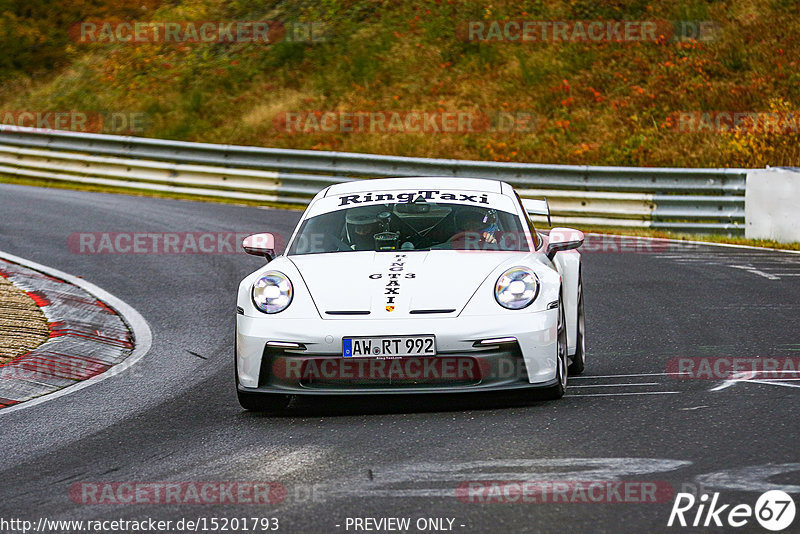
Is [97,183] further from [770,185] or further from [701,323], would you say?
[701,323]

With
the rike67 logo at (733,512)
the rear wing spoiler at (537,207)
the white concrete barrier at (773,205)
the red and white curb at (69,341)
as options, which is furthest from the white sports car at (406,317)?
the white concrete barrier at (773,205)

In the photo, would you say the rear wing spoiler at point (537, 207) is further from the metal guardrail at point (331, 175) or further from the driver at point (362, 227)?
the metal guardrail at point (331, 175)

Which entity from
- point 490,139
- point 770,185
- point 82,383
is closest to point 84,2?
point 490,139

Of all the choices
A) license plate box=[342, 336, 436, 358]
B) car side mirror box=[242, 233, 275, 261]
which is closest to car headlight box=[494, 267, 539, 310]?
license plate box=[342, 336, 436, 358]

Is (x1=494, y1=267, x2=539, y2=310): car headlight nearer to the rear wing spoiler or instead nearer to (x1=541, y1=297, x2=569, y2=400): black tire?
(x1=541, y1=297, x2=569, y2=400): black tire

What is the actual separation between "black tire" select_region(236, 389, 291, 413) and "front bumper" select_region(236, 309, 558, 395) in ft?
0.59

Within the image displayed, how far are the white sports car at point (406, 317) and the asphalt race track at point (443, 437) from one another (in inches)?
8.8

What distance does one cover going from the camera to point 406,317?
6.21 meters

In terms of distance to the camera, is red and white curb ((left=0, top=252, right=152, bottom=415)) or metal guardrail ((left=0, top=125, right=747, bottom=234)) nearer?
red and white curb ((left=0, top=252, right=152, bottom=415))

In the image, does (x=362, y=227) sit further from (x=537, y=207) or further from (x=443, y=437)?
(x=443, y=437)

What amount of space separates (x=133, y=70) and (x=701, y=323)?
81.1 feet

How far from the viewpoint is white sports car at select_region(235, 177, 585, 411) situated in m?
6.17

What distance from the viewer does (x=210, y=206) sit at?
62.4ft

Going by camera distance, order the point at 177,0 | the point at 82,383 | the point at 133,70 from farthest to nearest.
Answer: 1. the point at 177,0
2. the point at 133,70
3. the point at 82,383
